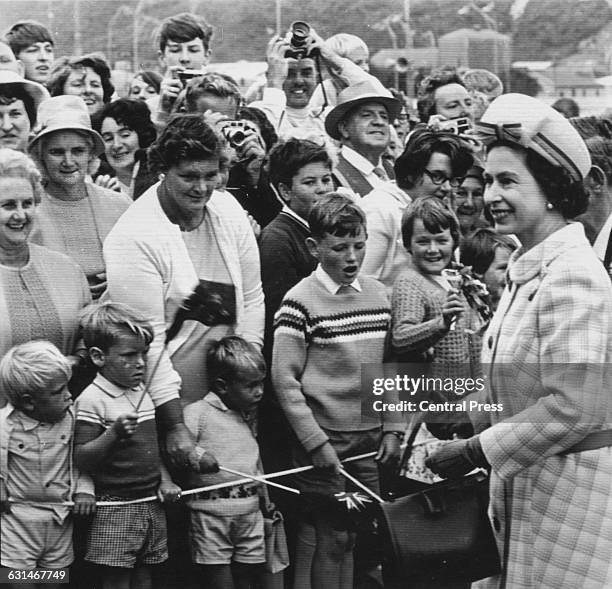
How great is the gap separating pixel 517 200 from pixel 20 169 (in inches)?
50.0

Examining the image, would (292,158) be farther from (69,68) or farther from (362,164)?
(69,68)

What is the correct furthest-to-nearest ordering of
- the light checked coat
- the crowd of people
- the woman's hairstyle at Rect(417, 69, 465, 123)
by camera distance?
1. the woman's hairstyle at Rect(417, 69, 465, 123)
2. the crowd of people
3. the light checked coat

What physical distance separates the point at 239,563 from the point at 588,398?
108cm

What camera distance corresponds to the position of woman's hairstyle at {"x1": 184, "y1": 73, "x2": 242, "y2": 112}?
3.60 meters

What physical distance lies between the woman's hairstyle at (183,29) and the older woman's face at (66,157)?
47 centimetres

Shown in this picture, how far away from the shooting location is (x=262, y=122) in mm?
3730

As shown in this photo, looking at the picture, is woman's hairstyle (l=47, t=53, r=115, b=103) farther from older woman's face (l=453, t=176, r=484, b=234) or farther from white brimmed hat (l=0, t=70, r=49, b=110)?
older woman's face (l=453, t=176, r=484, b=234)

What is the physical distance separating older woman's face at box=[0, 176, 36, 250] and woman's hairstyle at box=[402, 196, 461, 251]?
1.04 m

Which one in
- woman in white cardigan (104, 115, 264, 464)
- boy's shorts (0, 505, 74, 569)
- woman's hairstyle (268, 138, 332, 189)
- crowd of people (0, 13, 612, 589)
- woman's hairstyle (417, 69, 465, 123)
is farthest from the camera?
woman's hairstyle (417, 69, 465, 123)

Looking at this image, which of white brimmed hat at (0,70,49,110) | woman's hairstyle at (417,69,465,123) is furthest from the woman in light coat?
white brimmed hat at (0,70,49,110)

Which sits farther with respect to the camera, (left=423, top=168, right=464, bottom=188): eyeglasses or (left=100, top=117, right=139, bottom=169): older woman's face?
(left=423, top=168, right=464, bottom=188): eyeglasses

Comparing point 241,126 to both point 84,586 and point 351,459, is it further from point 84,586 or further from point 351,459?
point 84,586

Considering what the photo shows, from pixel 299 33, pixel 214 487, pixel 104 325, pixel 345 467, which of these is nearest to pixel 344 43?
pixel 299 33

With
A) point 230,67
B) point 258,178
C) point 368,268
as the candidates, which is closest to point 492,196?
point 368,268
